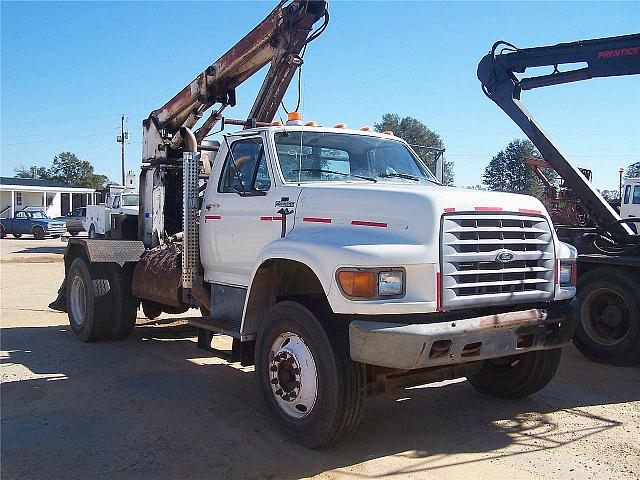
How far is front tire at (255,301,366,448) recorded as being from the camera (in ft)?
15.0

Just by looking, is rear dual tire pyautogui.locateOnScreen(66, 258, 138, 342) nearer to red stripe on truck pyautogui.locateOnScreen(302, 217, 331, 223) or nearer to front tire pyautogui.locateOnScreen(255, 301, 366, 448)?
front tire pyautogui.locateOnScreen(255, 301, 366, 448)

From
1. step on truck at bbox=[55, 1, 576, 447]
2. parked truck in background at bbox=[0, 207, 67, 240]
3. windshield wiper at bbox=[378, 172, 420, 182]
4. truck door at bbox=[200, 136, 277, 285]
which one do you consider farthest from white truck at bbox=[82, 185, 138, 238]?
windshield wiper at bbox=[378, 172, 420, 182]

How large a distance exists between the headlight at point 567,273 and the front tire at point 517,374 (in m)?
0.68

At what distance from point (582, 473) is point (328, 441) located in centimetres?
171

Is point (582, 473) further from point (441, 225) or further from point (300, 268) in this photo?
point (300, 268)

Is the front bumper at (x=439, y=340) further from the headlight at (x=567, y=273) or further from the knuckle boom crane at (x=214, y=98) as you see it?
the knuckle boom crane at (x=214, y=98)

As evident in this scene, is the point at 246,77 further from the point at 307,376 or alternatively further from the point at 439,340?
the point at 439,340

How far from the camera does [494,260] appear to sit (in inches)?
Answer: 183

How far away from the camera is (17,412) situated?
571 centimetres

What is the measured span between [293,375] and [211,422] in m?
0.94

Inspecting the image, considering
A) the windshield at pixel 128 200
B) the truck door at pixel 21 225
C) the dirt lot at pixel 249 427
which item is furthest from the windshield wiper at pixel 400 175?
the truck door at pixel 21 225

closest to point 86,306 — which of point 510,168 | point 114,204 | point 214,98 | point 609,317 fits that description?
point 214,98

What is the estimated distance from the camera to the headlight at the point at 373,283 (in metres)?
4.34


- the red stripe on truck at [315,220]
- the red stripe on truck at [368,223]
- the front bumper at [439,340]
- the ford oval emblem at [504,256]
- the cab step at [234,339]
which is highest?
the red stripe on truck at [315,220]
